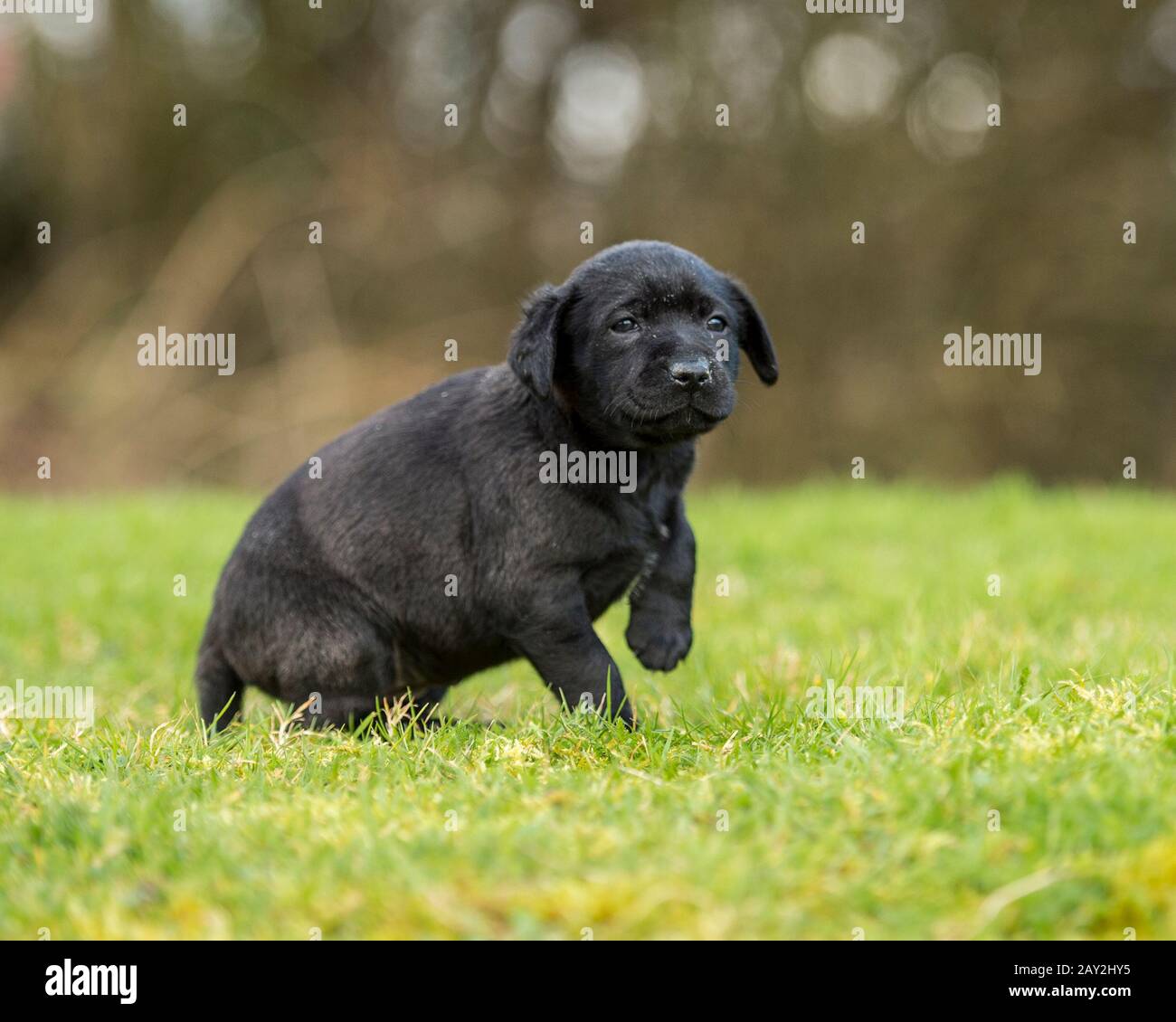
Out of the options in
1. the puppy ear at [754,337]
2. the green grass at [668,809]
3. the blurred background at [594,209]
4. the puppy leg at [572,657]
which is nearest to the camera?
the green grass at [668,809]

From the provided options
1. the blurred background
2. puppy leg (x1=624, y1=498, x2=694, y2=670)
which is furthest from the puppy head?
the blurred background

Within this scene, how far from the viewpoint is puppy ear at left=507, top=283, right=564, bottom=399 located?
13.0ft

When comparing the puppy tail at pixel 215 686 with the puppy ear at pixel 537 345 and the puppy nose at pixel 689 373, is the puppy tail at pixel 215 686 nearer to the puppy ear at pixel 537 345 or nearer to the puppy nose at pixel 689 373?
the puppy ear at pixel 537 345

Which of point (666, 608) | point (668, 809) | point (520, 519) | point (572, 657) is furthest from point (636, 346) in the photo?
point (668, 809)

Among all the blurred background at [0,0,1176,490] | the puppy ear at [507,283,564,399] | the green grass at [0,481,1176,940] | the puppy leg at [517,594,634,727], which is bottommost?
the green grass at [0,481,1176,940]

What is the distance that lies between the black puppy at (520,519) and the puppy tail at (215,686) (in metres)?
0.07

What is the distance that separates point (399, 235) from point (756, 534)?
793 centimetres

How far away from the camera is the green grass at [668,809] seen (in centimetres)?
250

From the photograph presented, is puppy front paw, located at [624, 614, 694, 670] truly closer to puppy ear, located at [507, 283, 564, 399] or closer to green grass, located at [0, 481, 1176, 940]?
green grass, located at [0, 481, 1176, 940]

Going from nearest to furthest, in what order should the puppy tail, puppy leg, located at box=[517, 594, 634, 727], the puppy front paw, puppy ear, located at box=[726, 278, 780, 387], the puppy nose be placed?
the puppy nose
puppy leg, located at box=[517, 594, 634, 727]
the puppy front paw
puppy ear, located at box=[726, 278, 780, 387]
the puppy tail

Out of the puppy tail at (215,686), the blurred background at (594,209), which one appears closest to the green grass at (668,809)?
the puppy tail at (215,686)

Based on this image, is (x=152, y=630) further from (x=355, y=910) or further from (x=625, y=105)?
(x=625, y=105)

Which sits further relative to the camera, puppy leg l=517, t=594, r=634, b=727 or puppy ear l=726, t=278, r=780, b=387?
puppy ear l=726, t=278, r=780, b=387

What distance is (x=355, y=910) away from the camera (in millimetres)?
2535
